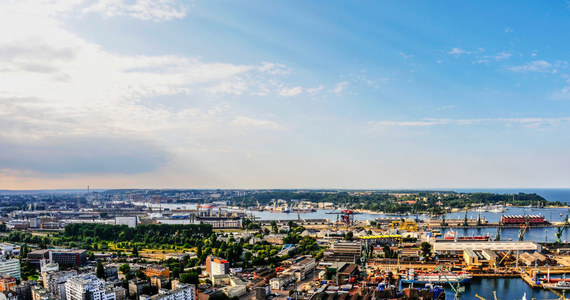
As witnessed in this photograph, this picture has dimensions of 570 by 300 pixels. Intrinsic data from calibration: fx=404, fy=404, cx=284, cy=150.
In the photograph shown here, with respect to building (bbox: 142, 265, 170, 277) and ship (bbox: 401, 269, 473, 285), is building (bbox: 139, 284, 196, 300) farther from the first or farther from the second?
ship (bbox: 401, 269, 473, 285)

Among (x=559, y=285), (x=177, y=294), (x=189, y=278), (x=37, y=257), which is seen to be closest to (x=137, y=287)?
(x=189, y=278)

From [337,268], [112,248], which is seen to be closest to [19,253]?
[112,248]

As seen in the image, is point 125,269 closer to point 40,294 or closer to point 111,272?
point 111,272

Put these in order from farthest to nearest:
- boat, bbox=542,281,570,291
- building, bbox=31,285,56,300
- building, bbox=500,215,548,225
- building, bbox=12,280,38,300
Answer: building, bbox=500,215,548,225, boat, bbox=542,281,570,291, building, bbox=12,280,38,300, building, bbox=31,285,56,300

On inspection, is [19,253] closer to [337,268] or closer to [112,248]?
[112,248]

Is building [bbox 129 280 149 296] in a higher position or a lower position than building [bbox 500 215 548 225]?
lower

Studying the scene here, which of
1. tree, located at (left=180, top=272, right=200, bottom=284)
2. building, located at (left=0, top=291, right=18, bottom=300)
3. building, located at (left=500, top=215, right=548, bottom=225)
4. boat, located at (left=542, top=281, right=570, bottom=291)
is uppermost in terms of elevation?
building, located at (left=500, top=215, right=548, bottom=225)

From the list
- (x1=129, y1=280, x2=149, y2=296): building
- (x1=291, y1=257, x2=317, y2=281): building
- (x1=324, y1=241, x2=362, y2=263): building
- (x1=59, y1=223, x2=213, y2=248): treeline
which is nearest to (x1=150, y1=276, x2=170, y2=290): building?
(x1=129, y1=280, x2=149, y2=296): building

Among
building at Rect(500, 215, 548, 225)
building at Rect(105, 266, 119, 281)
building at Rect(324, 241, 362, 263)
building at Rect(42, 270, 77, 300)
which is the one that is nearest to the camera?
building at Rect(42, 270, 77, 300)
